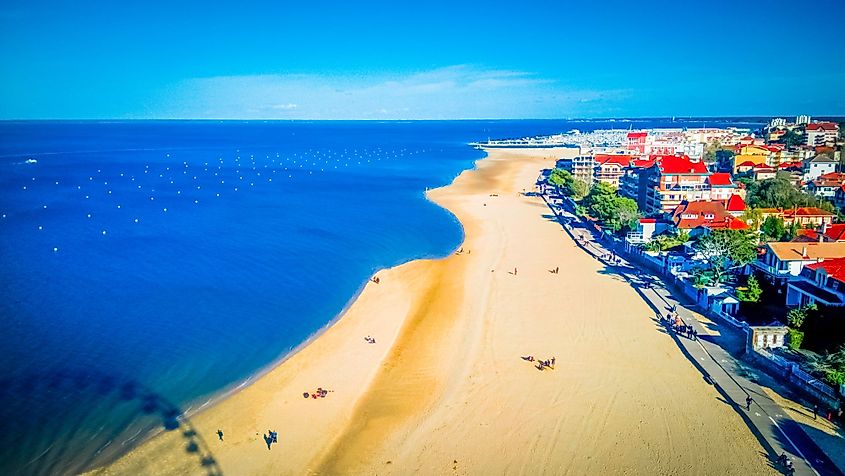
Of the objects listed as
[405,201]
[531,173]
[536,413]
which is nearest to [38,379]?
[536,413]

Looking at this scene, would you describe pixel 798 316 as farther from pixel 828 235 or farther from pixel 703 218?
pixel 703 218

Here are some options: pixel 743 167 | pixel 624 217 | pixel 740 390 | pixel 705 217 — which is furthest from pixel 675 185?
pixel 740 390

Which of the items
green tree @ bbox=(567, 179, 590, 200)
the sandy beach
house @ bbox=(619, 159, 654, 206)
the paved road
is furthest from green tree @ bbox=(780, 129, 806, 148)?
the sandy beach

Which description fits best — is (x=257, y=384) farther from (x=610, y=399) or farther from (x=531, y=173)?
(x=531, y=173)

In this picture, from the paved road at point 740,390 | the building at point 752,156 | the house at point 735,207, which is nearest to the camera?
the paved road at point 740,390

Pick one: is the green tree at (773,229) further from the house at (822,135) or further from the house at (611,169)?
the house at (822,135)

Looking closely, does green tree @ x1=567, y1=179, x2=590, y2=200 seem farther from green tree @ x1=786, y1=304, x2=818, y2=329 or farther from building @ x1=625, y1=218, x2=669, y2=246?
green tree @ x1=786, y1=304, x2=818, y2=329

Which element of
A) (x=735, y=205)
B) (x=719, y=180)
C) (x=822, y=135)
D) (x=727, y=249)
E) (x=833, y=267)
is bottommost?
(x=727, y=249)

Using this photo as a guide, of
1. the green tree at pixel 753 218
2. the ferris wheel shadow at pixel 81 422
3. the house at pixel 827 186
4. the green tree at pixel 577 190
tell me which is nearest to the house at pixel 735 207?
the green tree at pixel 753 218
